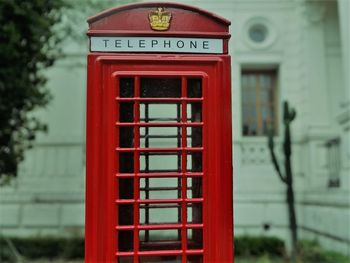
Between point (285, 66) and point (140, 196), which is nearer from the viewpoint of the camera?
point (140, 196)

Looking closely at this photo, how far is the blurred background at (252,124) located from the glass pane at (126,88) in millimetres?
6503

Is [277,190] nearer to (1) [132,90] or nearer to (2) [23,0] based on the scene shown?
(2) [23,0]

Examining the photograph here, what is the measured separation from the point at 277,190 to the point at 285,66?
2682mm

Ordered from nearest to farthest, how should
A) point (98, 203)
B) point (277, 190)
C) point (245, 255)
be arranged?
point (98, 203) < point (245, 255) < point (277, 190)

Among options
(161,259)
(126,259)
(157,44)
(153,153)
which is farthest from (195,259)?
(157,44)

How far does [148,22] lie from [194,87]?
50cm

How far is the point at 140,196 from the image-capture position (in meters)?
3.01

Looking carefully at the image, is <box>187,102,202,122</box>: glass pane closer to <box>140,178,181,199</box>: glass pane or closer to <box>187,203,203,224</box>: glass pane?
<box>140,178,181,199</box>: glass pane

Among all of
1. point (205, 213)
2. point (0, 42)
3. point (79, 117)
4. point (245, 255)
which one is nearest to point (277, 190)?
point (245, 255)

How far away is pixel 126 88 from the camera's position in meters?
2.92

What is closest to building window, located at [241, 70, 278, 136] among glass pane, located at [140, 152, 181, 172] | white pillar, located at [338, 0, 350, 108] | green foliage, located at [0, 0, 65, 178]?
white pillar, located at [338, 0, 350, 108]

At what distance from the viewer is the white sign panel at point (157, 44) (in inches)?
113

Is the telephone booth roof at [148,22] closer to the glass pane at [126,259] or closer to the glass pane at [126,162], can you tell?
the glass pane at [126,162]

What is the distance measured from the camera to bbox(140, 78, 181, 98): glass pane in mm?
2943
